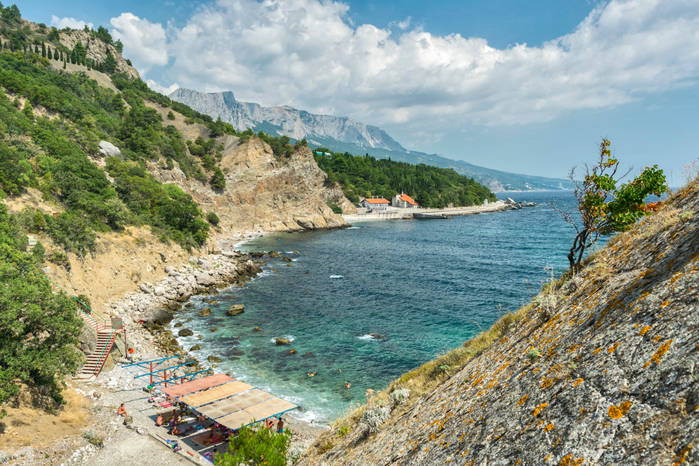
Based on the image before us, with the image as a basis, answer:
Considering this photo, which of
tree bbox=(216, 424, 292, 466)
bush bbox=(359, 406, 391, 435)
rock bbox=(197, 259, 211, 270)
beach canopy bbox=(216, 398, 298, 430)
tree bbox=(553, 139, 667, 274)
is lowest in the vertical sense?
beach canopy bbox=(216, 398, 298, 430)

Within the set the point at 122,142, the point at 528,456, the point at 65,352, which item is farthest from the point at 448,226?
the point at 528,456

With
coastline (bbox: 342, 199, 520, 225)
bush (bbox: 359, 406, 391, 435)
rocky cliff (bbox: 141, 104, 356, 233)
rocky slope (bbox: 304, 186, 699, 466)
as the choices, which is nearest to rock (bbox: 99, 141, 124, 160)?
rocky cliff (bbox: 141, 104, 356, 233)

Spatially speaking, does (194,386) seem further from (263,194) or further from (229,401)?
(263,194)

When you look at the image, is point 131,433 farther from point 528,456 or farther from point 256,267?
point 256,267

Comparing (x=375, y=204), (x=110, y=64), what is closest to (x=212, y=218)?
(x=375, y=204)

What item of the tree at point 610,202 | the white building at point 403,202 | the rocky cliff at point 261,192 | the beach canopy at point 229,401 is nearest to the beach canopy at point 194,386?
the beach canopy at point 229,401

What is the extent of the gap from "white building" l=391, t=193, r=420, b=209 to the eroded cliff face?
1995 inches

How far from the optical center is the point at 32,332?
55.0 ft

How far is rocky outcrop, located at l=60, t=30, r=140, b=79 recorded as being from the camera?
117438mm

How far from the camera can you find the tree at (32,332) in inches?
585

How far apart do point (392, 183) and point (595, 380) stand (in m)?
168

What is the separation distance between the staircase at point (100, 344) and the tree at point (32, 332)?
3.98 meters

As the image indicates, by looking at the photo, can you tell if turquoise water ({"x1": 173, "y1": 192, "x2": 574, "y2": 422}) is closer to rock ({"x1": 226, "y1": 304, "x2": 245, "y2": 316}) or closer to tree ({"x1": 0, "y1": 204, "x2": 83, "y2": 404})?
rock ({"x1": 226, "y1": 304, "x2": 245, "y2": 316})

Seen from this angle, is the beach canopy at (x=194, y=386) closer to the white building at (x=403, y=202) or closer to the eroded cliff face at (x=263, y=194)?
the eroded cliff face at (x=263, y=194)
